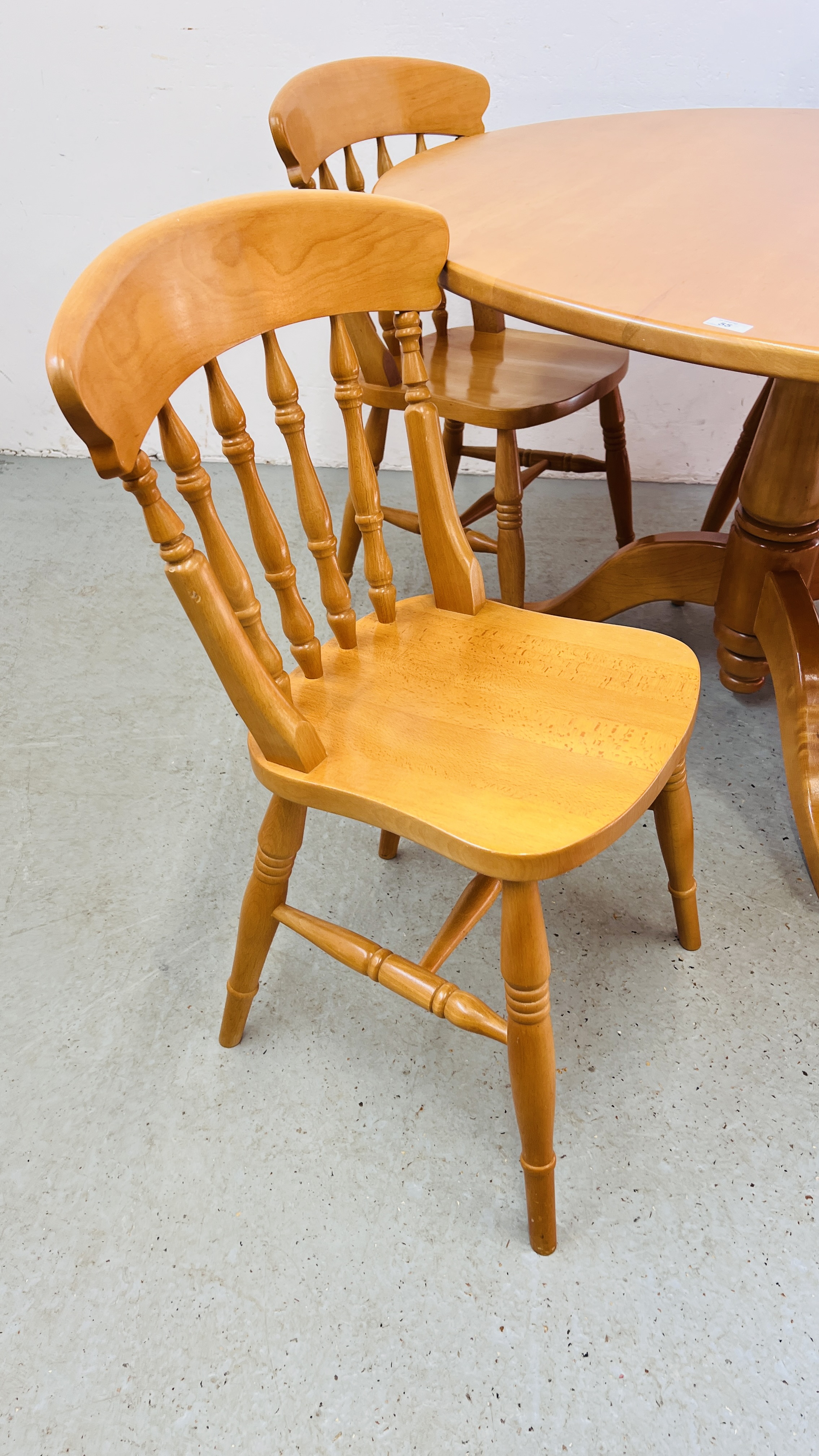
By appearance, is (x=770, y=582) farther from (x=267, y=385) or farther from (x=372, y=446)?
(x=267, y=385)

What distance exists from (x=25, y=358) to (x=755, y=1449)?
3.13 metres

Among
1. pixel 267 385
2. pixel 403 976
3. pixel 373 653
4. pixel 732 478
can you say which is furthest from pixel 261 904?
pixel 732 478

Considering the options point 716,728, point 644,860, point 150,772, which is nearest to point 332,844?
point 150,772

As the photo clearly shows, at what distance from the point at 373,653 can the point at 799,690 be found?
745 mm

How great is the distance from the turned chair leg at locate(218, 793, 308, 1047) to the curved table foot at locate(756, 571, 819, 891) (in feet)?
2.69

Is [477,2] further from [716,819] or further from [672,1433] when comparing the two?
[672,1433]

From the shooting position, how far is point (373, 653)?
3.77 feet

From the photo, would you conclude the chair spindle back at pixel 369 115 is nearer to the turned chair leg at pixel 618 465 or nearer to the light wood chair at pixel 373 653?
the turned chair leg at pixel 618 465

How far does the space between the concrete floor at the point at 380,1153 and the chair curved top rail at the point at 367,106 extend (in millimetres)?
1041

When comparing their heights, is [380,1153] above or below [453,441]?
below

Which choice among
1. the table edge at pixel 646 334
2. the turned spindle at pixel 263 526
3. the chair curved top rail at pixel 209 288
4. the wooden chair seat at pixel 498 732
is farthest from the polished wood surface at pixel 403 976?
the table edge at pixel 646 334

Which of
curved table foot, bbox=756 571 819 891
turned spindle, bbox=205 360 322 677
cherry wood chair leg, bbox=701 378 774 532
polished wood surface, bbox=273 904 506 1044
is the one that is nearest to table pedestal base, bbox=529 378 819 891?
curved table foot, bbox=756 571 819 891

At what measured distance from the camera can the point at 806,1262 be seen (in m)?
1.05

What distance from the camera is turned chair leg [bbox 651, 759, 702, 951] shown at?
1172 mm
